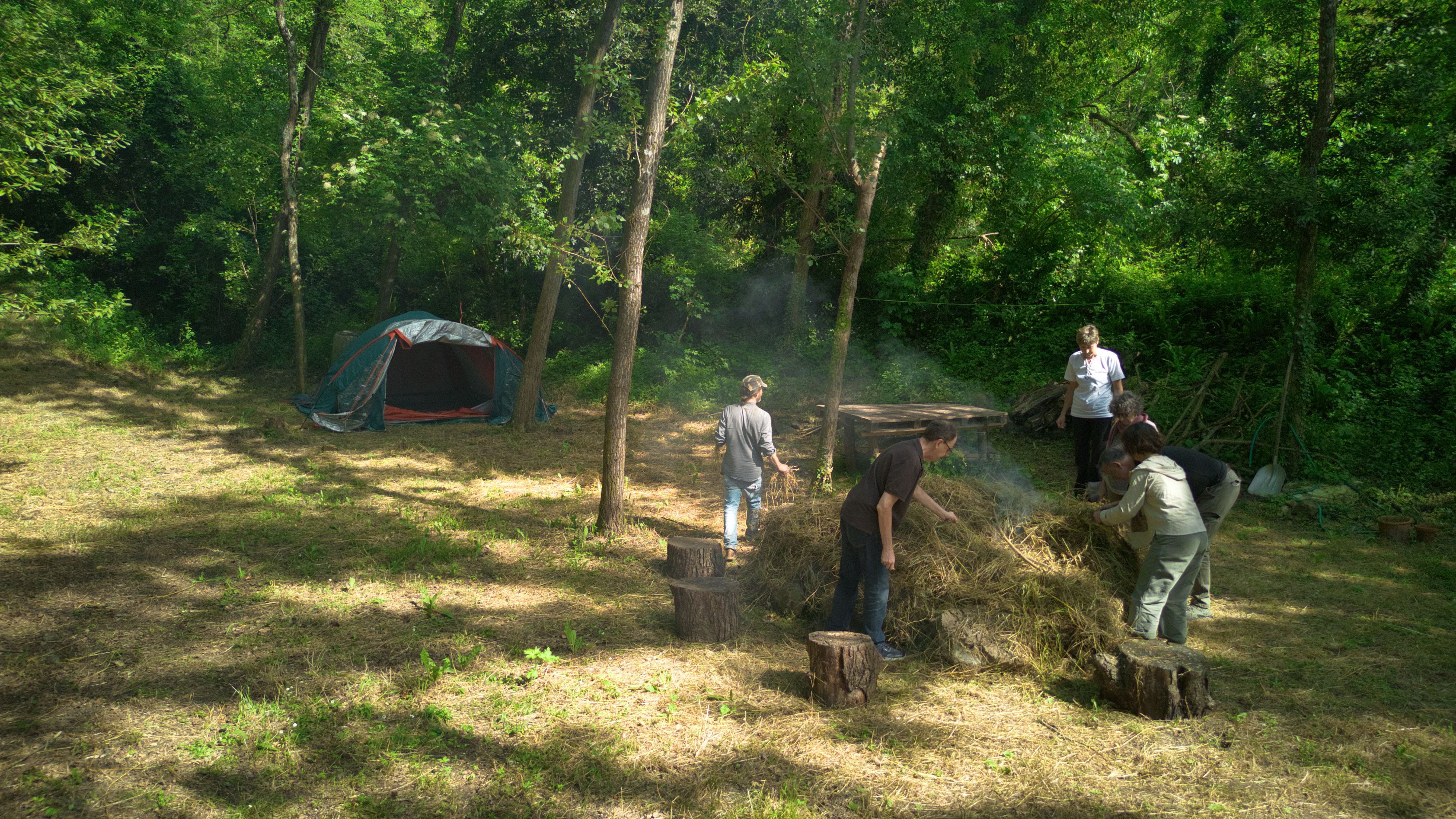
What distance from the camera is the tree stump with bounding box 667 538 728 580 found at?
244 inches

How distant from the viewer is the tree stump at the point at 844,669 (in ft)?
14.6

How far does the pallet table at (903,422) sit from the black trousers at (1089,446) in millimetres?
1594

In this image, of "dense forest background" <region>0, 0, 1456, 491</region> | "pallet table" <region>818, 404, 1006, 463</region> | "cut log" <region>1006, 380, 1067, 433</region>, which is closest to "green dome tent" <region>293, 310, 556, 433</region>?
"dense forest background" <region>0, 0, 1456, 491</region>

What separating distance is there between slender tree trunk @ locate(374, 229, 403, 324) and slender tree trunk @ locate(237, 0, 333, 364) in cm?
197

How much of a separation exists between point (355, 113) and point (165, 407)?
5701 millimetres

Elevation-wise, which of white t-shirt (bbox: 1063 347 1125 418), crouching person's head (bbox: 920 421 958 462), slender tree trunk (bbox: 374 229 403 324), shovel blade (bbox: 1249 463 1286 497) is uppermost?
slender tree trunk (bbox: 374 229 403 324)

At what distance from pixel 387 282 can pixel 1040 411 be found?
13201mm

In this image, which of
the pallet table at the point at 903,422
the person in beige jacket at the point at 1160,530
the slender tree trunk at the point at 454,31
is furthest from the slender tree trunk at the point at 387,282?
the person in beige jacket at the point at 1160,530

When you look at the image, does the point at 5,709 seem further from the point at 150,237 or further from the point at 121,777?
the point at 150,237

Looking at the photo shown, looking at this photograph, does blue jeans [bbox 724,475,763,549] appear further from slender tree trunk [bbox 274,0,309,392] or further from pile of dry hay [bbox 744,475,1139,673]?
slender tree trunk [bbox 274,0,309,392]

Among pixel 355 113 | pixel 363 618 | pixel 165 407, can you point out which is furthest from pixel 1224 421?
pixel 165 407

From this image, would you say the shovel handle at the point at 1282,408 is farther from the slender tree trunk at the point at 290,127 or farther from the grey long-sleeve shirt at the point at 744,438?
the slender tree trunk at the point at 290,127

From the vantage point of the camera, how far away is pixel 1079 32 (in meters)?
13.1

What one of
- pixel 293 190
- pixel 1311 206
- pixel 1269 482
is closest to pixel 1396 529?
pixel 1269 482
